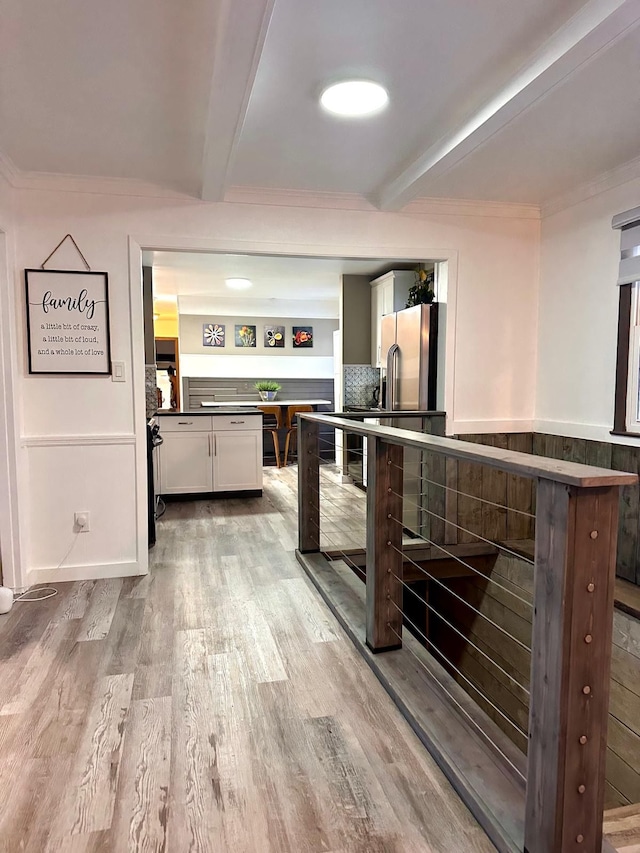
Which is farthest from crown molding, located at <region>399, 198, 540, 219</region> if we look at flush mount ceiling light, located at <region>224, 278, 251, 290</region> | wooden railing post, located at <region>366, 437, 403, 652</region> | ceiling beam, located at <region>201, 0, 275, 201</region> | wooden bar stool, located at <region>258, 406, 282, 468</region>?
wooden bar stool, located at <region>258, 406, 282, 468</region>

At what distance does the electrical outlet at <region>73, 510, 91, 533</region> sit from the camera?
330 cm

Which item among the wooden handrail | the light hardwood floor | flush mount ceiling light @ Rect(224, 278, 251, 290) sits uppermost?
flush mount ceiling light @ Rect(224, 278, 251, 290)

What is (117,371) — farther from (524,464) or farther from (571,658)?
(571,658)

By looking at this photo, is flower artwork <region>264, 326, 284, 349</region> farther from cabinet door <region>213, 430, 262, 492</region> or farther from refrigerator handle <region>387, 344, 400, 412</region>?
refrigerator handle <region>387, 344, 400, 412</region>

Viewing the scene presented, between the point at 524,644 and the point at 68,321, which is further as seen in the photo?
the point at 68,321

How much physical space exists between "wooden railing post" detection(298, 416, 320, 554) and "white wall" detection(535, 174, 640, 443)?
1658mm

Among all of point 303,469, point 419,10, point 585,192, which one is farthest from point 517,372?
point 419,10

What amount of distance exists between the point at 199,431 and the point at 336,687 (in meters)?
3.63

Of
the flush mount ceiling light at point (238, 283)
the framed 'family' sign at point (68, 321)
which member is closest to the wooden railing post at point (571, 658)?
the framed 'family' sign at point (68, 321)

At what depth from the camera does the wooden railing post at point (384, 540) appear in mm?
2197

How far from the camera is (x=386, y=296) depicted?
227 inches

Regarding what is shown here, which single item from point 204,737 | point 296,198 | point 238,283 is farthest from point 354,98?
point 238,283

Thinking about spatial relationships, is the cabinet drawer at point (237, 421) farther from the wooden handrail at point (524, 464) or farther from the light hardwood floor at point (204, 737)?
the wooden handrail at point (524, 464)

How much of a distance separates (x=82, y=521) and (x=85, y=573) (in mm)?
316
